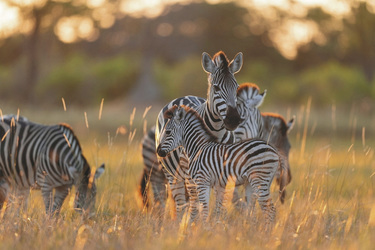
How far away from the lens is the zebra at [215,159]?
5758mm

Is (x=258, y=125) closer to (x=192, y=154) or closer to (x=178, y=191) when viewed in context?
(x=178, y=191)

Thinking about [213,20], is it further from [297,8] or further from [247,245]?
[247,245]

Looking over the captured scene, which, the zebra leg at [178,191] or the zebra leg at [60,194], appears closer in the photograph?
the zebra leg at [178,191]

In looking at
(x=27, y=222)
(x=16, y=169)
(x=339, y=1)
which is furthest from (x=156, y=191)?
(x=339, y=1)

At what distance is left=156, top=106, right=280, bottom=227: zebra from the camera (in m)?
5.76

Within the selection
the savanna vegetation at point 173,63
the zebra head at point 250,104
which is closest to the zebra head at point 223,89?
the zebra head at point 250,104

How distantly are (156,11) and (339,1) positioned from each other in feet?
40.5

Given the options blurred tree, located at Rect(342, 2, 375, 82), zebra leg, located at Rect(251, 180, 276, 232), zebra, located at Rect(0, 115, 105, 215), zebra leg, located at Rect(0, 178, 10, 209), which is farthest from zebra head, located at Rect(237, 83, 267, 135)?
blurred tree, located at Rect(342, 2, 375, 82)

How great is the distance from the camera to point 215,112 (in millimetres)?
6477

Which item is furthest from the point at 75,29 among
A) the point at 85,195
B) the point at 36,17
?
the point at 85,195

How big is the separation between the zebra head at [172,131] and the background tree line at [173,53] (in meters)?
23.5

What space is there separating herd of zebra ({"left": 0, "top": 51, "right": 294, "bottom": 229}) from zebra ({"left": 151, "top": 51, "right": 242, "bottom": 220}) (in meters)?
0.01

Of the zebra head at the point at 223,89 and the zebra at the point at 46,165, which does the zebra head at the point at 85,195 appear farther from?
the zebra head at the point at 223,89

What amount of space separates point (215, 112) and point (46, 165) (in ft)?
8.08
